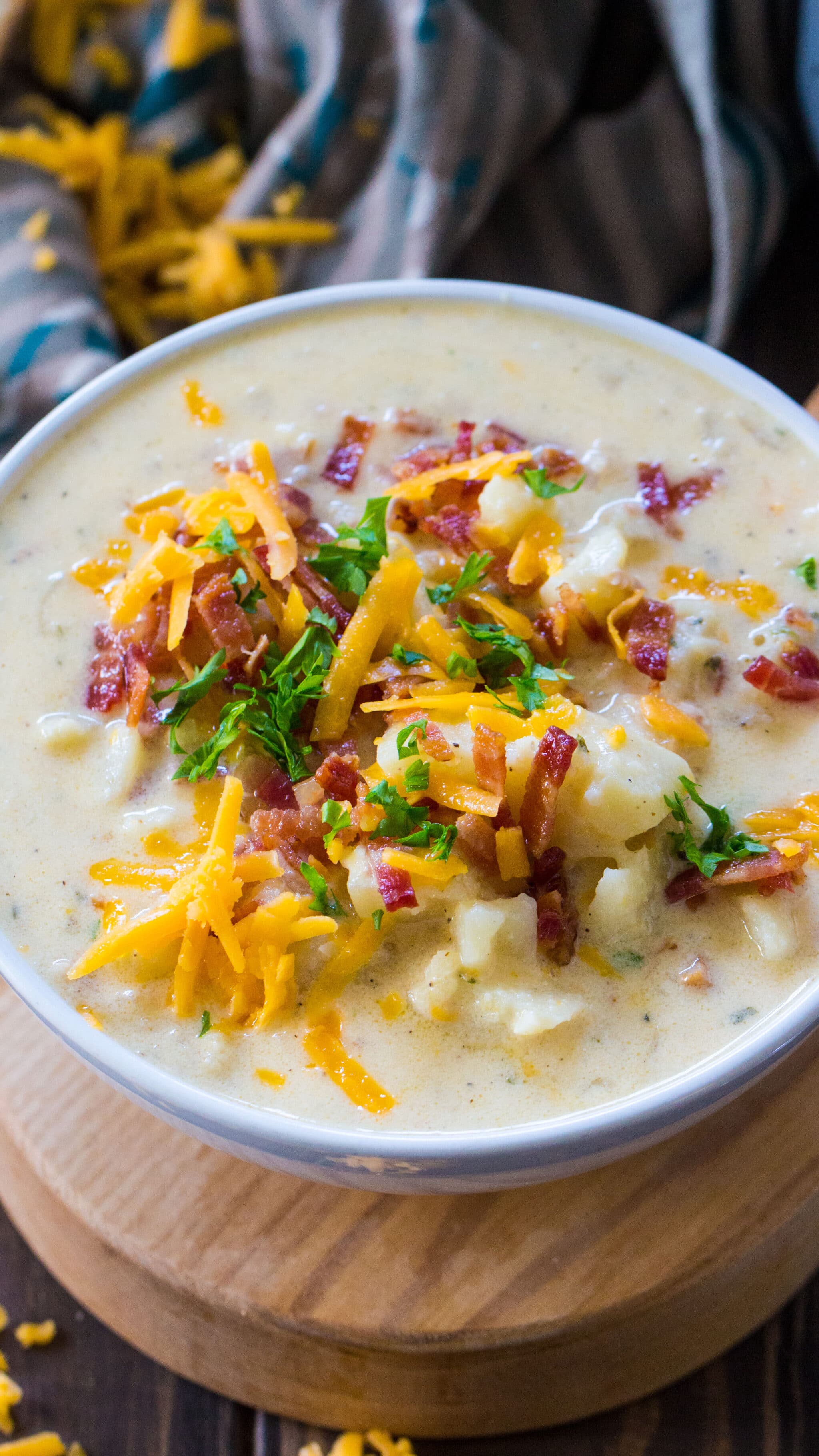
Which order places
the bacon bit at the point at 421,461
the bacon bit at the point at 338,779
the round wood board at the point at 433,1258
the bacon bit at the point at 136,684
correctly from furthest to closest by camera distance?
the bacon bit at the point at 421,461, the round wood board at the point at 433,1258, the bacon bit at the point at 136,684, the bacon bit at the point at 338,779

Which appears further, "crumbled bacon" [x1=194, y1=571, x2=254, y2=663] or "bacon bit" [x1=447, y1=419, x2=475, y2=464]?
"bacon bit" [x1=447, y1=419, x2=475, y2=464]

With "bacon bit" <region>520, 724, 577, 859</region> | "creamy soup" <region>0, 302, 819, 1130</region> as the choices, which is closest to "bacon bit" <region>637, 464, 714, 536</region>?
"creamy soup" <region>0, 302, 819, 1130</region>

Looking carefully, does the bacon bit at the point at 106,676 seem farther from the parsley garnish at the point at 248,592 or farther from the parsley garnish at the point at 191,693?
the parsley garnish at the point at 248,592

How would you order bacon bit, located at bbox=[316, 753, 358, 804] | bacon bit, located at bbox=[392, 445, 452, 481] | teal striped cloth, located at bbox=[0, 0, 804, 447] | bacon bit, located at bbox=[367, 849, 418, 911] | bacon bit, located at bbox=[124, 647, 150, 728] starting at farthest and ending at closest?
teal striped cloth, located at bbox=[0, 0, 804, 447] < bacon bit, located at bbox=[392, 445, 452, 481] < bacon bit, located at bbox=[124, 647, 150, 728] < bacon bit, located at bbox=[316, 753, 358, 804] < bacon bit, located at bbox=[367, 849, 418, 911]

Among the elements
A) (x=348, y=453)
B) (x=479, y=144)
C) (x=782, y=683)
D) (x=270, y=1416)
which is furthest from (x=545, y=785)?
(x=479, y=144)

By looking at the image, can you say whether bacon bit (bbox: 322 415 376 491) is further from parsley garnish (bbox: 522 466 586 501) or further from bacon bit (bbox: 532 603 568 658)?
bacon bit (bbox: 532 603 568 658)

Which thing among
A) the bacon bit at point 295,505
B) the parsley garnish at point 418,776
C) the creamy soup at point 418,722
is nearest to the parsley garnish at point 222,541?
the creamy soup at point 418,722

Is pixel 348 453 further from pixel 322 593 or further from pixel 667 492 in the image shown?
pixel 667 492
